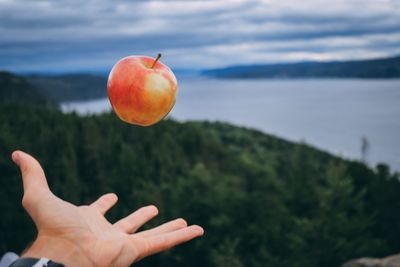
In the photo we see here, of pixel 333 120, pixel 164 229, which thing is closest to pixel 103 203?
pixel 164 229

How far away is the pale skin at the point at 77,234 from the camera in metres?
2.85

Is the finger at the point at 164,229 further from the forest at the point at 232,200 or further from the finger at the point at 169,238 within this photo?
the forest at the point at 232,200

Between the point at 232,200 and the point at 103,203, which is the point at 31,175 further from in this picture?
the point at 232,200

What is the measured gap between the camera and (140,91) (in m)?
2.92

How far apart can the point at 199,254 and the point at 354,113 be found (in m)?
114

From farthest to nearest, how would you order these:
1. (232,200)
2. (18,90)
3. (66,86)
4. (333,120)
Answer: (333,120), (66,86), (18,90), (232,200)

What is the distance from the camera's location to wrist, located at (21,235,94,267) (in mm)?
2758

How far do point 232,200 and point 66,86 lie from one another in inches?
3841

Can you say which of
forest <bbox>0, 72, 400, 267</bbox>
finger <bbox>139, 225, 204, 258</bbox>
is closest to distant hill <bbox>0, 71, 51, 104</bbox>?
forest <bbox>0, 72, 400, 267</bbox>

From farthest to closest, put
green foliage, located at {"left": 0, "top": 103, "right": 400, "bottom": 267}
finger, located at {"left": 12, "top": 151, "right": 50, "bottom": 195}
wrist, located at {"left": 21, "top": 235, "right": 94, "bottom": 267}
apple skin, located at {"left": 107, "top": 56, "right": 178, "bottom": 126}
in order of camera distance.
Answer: green foliage, located at {"left": 0, "top": 103, "right": 400, "bottom": 267} → finger, located at {"left": 12, "top": 151, "right": 50, "bottom": 195} → apple skin, located at {"left": 107, "top": 56, "right": 178, "bottom": 126} → wrist, located at {"left": 21, "top": 235, "right": 94, "bottom": 267}

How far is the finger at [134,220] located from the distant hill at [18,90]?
370 feet

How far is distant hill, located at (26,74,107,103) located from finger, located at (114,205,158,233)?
111 metres

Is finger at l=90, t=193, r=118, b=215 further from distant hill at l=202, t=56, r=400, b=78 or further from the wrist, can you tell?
distant hill at l=202, t=56, r=400, b=78

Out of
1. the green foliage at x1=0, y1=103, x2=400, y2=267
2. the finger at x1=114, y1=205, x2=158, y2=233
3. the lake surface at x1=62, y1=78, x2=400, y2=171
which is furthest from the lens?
the lake surface at x1=62, y1=78, x2=400, y2=171
